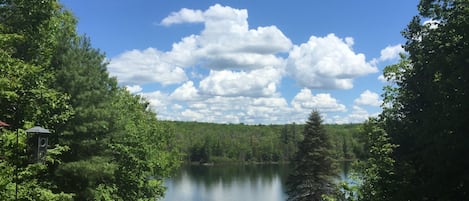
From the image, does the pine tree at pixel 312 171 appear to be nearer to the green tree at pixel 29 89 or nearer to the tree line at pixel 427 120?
the tree line at pixel 427 120

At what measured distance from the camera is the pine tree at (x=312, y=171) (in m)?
32.1

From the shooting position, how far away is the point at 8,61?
419 inches

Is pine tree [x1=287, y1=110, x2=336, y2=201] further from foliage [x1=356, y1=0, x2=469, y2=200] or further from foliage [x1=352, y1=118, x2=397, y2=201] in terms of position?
foliage [x1=356, y1=0, x2=469, y2=200]

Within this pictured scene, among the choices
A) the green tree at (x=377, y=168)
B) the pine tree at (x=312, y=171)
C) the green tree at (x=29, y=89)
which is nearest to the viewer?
the green tree at (x=29, y=89)

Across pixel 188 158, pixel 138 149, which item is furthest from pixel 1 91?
pixel 188 158

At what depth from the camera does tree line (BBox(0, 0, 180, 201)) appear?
1200cm

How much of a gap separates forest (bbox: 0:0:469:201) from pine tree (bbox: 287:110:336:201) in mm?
6214

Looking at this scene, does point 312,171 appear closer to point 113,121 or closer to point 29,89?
point 113,121

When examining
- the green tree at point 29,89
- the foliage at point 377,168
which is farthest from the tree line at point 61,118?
the foliage at point 377,168

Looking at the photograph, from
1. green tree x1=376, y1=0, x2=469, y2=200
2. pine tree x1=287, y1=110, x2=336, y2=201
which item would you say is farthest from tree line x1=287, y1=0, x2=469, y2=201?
pine tree x1=287, y1=110, x2=336, y2=201

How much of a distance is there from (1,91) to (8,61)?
35.8 inches

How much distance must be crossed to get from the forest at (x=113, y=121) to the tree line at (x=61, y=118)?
0.13ft

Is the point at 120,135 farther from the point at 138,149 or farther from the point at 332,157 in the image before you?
the point at 332,157

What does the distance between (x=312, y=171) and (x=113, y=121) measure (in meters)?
17.0
